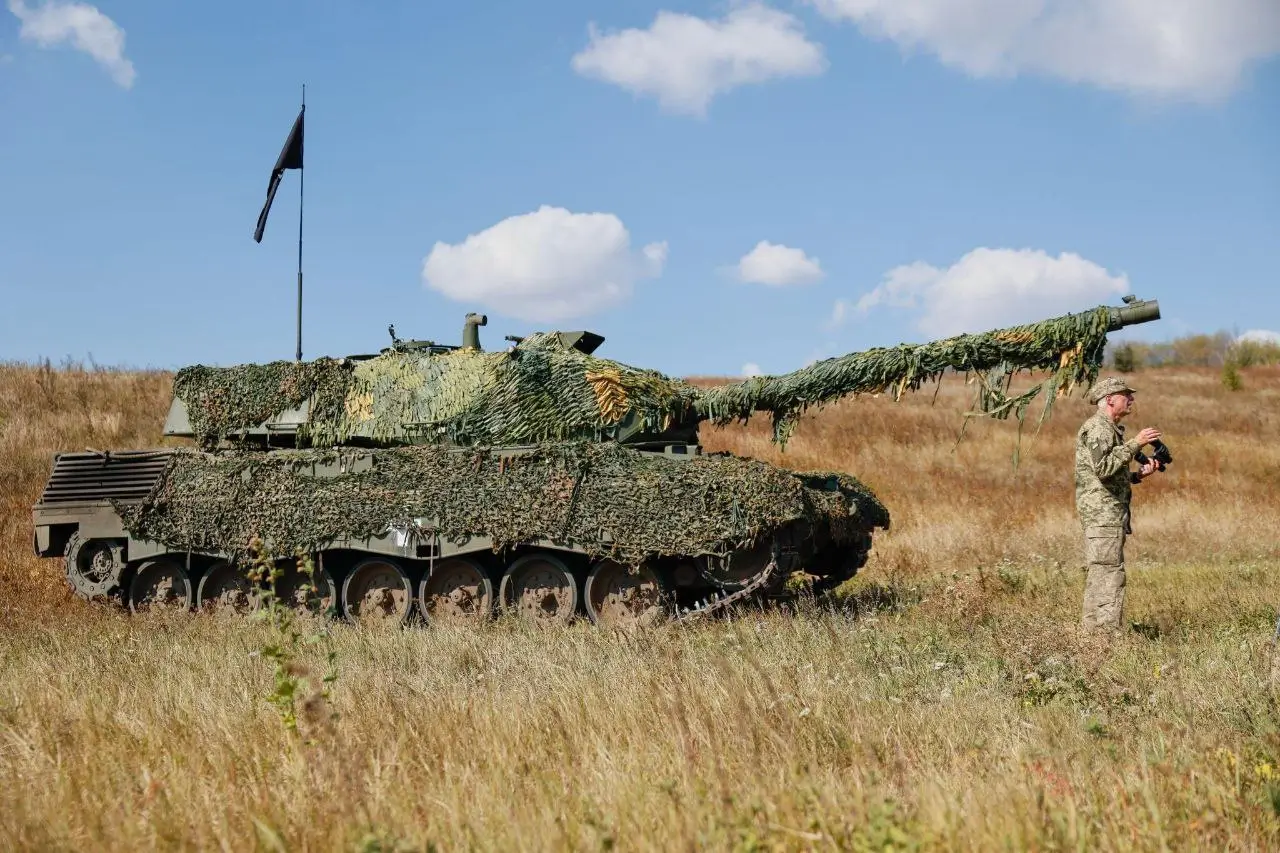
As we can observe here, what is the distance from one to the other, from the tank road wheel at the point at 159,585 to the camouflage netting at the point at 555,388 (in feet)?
4.03

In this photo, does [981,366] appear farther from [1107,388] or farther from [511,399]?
[511,399]

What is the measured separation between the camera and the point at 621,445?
953 centimetres

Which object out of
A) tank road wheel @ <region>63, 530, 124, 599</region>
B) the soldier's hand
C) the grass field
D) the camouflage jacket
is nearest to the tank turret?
the camouflage jacket

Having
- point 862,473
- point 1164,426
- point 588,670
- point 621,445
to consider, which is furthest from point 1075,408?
point 588,670

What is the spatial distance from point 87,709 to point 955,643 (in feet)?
16.9

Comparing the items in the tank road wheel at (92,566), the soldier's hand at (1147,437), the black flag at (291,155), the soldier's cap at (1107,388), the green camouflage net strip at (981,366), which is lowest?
the tank road wheel at (92,566)

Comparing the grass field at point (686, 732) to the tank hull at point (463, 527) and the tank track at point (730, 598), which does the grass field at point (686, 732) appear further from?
the tank hull at point (463, 527)

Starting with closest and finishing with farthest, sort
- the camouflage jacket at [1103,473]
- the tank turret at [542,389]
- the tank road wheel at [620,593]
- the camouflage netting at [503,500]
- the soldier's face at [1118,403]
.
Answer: the camouflage jacket at [1103,473] < the soldier's face at [1118,403] < the tank turret at [542,389] < the camouflage netting at [503,500] < the tank road wheel at [620,593]

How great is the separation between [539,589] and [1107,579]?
4409 millimetres

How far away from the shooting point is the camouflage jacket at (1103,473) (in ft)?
25.3

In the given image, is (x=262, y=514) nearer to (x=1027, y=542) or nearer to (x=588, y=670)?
(x=588, y=670)

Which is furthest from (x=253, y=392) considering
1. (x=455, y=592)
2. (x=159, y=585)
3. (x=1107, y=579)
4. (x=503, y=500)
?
(x=1107, y=579)

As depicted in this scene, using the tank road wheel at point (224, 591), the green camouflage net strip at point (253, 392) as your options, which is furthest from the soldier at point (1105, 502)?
the tank road wheel at point (224, 591)

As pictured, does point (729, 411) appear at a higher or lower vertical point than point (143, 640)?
higher
